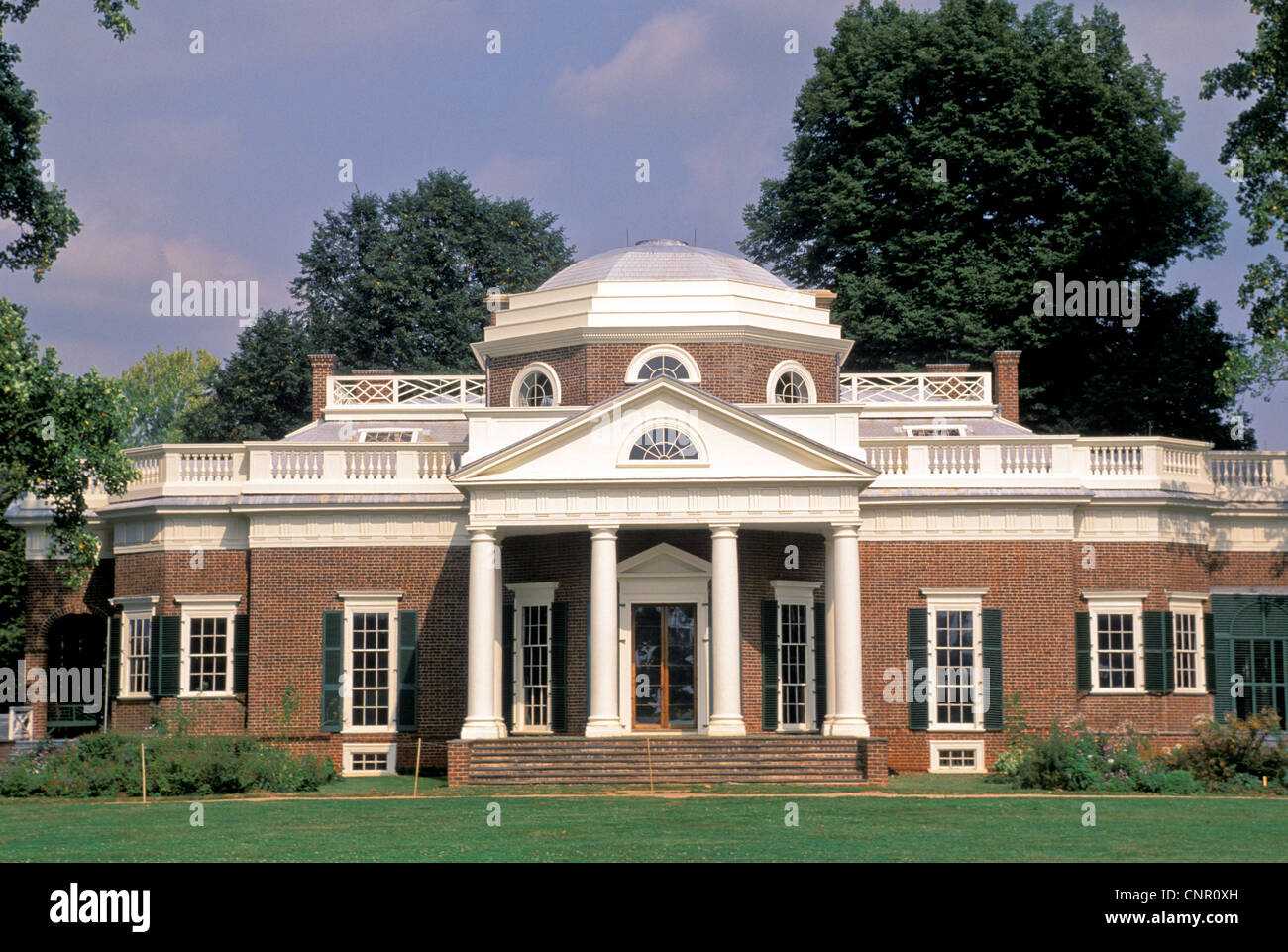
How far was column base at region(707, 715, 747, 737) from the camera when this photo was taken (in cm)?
3247

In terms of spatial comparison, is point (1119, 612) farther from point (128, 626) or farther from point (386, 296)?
point (386, 296)

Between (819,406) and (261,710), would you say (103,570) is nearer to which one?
(261,710)

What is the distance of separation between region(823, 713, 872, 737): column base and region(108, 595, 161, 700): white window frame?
50.1 ft

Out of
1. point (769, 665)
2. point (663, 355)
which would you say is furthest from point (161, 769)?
point (663, 355)

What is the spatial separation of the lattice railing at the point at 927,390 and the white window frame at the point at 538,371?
751 centimetres

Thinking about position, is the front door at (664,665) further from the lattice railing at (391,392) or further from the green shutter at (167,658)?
the green shutter at (167,658)

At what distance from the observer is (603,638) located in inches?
1292

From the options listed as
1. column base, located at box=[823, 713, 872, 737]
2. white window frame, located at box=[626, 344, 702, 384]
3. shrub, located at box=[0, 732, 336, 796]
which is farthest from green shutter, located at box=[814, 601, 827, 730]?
shrub, located at box=[0, 732, 336, 796]

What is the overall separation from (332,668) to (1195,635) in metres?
19.4

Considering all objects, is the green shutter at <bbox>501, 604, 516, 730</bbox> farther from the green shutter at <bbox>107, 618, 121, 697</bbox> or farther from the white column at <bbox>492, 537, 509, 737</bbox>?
the green shutter at <bbox>107, 618, 121, 697</bbox>
